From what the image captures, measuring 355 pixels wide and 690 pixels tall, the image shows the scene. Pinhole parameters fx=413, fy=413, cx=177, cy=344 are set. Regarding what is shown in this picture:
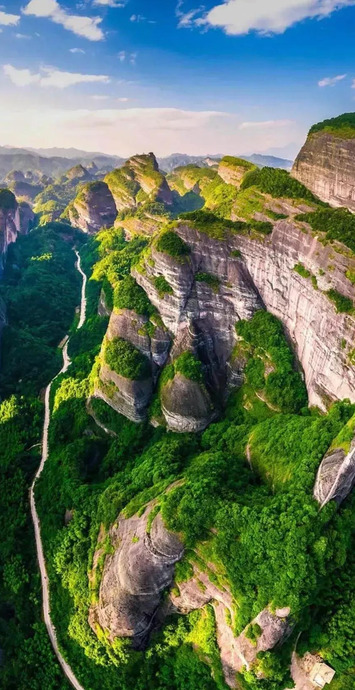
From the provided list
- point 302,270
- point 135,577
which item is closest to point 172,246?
point 302,270

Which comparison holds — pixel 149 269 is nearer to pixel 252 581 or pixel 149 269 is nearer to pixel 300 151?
pixel 300 151

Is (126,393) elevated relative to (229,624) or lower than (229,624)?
elevated

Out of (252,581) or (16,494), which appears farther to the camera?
(16,494)

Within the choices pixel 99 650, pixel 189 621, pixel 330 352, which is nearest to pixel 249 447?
pixel 330 352

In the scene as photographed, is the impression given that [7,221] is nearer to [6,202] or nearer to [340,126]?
[6,202]

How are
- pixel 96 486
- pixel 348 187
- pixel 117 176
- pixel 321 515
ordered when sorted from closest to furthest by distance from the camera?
pixel 321 515 < pixel 348 187 < pixel 96 486 < pixel 117 176

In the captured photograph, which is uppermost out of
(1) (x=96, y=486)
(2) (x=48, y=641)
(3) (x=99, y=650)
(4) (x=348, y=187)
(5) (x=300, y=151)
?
(5) (x=300, y=151)
